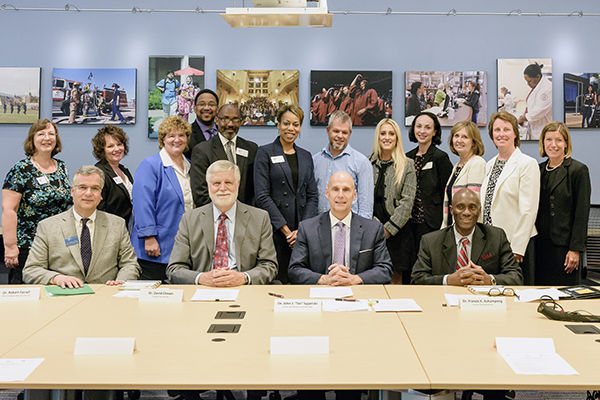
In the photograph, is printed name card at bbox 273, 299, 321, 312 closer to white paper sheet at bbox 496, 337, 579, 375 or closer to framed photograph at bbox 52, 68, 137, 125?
white paper sheet at bbox 496, 337, 579, 375

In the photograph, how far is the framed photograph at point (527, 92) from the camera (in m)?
6.46

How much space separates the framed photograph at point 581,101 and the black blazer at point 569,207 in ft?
8.28

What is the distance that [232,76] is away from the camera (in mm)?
6543

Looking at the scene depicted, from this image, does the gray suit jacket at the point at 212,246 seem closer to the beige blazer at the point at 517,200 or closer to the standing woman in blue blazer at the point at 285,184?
the standing woman in blue blazer at the point at 285,184

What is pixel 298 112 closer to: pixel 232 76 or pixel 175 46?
pixel 232 76

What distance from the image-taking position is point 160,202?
4133 mm

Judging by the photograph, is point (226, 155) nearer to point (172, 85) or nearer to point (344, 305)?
point (344, 305)

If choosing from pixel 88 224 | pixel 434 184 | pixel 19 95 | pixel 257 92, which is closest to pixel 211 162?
pixel 88 224

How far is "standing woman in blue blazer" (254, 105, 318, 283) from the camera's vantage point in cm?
420

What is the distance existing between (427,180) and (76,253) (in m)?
2.71

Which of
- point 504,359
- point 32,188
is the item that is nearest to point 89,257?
point 32,188

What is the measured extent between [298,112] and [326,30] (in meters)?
2.63

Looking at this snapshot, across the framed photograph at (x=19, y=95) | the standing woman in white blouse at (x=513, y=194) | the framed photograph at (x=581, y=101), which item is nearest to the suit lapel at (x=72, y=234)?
the standing woman in white blouse at (x=513, y=194)

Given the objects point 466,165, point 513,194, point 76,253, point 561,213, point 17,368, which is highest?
point 466,165
